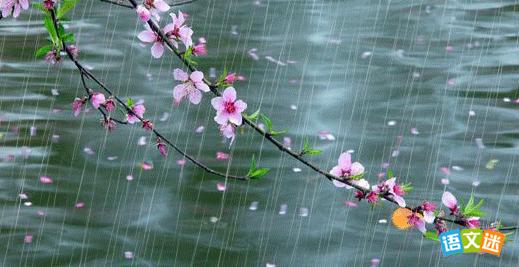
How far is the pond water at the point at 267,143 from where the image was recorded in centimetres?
615

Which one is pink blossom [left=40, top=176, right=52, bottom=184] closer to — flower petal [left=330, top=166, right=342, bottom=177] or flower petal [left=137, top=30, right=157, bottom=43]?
flower petal [left=137, top=30, right=157, bottom=43]

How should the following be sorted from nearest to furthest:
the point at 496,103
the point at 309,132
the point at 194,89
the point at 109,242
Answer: the point at 194,89
the point at 109,242
the point at 309,132
the point at 496,103

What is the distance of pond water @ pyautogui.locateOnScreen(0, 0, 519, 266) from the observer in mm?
6152

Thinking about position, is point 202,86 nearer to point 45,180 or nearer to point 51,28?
point 51,28

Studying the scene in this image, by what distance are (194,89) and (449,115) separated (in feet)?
19.1

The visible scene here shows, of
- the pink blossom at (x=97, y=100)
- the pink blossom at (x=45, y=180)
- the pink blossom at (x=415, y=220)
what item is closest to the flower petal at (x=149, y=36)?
the pink blossom at (x=97, y=100)

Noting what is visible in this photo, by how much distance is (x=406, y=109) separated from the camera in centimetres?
854

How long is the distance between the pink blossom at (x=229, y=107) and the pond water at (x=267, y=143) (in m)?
3.10

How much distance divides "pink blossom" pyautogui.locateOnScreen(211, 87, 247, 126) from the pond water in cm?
310

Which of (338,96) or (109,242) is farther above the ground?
(338,96)

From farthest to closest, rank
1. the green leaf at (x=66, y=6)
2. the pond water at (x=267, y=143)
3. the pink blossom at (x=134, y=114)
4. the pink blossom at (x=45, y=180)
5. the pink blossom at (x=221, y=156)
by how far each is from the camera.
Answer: the pink blossom at (x=221, y=156)
the pink blossom at (x=45, y=180)
the pond water at (x=267, y=143)
the pink blossom at (x=134, y=114)
the green leaf at (x=66, y=6)

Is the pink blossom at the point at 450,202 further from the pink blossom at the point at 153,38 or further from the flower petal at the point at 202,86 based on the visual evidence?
the pink blossom at the point at 153,38

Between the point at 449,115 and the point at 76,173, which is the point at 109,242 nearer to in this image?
the point at 76,173

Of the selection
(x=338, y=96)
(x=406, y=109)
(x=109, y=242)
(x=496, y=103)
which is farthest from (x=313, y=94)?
(x=109, y=242)
